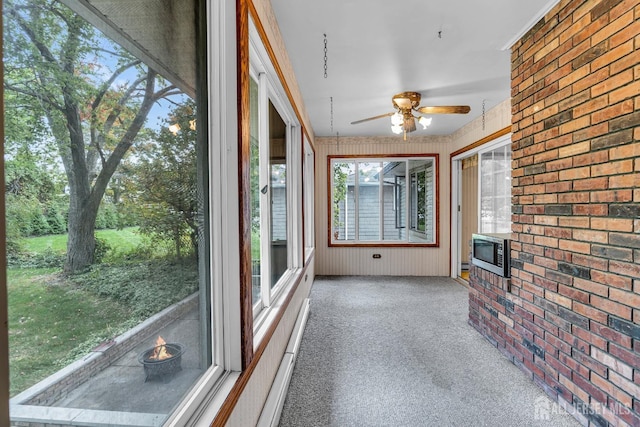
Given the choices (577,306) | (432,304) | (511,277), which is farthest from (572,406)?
(432,304)

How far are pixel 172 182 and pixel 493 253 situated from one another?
2.75m

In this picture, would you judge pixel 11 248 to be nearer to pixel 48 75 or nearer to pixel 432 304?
pixel 48 75

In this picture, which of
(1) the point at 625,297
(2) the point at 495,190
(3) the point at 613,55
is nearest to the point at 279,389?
(1) the point at 625,297

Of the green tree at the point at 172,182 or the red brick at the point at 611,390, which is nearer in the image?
the green tree at the point at 172,182

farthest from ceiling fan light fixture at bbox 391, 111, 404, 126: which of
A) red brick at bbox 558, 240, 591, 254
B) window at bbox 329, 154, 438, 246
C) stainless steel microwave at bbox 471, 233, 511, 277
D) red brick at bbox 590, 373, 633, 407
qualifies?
red brick at bbox 590, 373, 633, 407

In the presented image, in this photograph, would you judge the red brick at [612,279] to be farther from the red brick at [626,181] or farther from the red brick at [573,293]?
the red brick at [626,181]

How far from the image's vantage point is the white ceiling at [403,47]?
2062 mm

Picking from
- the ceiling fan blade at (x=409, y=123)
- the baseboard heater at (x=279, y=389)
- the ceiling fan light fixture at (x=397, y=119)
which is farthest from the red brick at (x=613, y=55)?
the baseboard heater at (x=279, y=389)

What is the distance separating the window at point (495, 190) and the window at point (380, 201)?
1314 millimetres

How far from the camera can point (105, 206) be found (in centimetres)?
69

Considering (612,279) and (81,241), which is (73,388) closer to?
(81,241)

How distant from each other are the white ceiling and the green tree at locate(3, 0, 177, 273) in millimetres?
1664

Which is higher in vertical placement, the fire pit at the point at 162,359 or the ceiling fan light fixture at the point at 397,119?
the ceiling fan light fixture at the point at 397,119

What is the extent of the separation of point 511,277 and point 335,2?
2.47 metres
